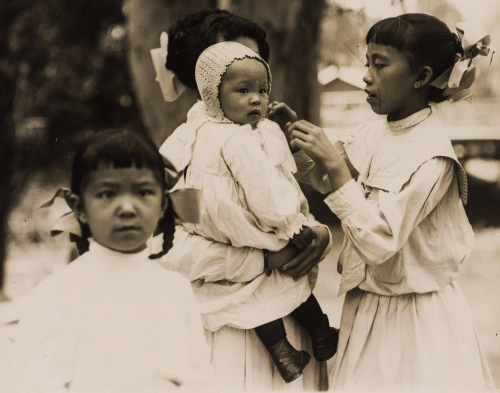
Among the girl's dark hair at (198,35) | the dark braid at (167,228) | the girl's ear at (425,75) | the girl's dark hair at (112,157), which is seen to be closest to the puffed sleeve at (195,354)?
the dark braid at (167,228)

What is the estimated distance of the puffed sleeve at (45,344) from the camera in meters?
1.42

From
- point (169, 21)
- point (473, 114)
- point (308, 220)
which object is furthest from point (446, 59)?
point (169, 21)

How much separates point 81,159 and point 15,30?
73 cm

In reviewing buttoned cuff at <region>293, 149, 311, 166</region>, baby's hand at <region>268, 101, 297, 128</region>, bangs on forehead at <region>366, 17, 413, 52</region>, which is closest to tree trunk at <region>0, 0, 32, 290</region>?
baby's hand at <region>268, 101, 297, 128</region>

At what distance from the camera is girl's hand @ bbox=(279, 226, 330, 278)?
1.81 metres

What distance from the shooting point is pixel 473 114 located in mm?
2309

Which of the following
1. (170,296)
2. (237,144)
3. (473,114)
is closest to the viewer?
(170,296)

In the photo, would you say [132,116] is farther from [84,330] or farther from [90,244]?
[84,330]

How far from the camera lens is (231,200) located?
1.74m

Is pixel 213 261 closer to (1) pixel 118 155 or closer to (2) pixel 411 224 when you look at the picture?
(1) pixel 118 155

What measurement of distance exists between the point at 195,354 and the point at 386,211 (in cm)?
82

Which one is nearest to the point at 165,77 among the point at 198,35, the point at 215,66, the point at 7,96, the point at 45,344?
the point at 198,35

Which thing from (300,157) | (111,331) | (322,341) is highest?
(300,157)

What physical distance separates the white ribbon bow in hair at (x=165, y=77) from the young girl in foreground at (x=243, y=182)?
25 cm
